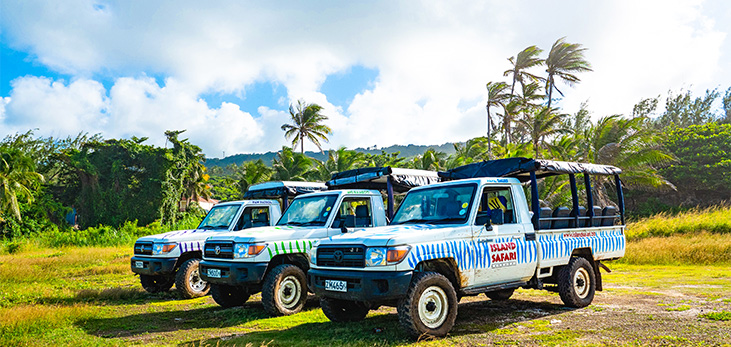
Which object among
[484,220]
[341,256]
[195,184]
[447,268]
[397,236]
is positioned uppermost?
Result: [195,184]

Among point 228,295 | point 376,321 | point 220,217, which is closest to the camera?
point 376,321

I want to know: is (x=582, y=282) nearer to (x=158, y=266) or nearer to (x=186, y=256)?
(x=186, y=256)

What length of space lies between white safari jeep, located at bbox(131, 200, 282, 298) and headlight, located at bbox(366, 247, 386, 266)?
5.02 m

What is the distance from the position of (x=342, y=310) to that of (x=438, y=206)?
6.86 ft

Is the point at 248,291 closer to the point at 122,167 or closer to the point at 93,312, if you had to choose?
the point at 93,312

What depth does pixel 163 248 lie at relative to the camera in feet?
34.4

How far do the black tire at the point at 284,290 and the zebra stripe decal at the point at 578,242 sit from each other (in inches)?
156

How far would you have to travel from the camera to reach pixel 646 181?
2289 cm

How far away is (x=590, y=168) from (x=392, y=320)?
4.57 meters

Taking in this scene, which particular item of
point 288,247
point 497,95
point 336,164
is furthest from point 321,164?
point 288,247

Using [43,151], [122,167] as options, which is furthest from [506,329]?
[43,151]

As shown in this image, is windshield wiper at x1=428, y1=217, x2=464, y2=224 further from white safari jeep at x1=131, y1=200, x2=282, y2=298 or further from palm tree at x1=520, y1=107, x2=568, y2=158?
palm tree at x1=520, y1=107, x2=568, y2=158

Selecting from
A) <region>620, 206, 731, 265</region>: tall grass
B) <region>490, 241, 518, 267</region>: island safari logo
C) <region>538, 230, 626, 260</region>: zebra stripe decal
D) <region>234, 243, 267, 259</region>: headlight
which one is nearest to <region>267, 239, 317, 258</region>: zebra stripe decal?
<region>234, 243, 267, 259</region>: headlight

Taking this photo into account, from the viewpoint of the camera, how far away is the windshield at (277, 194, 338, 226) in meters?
9.20
